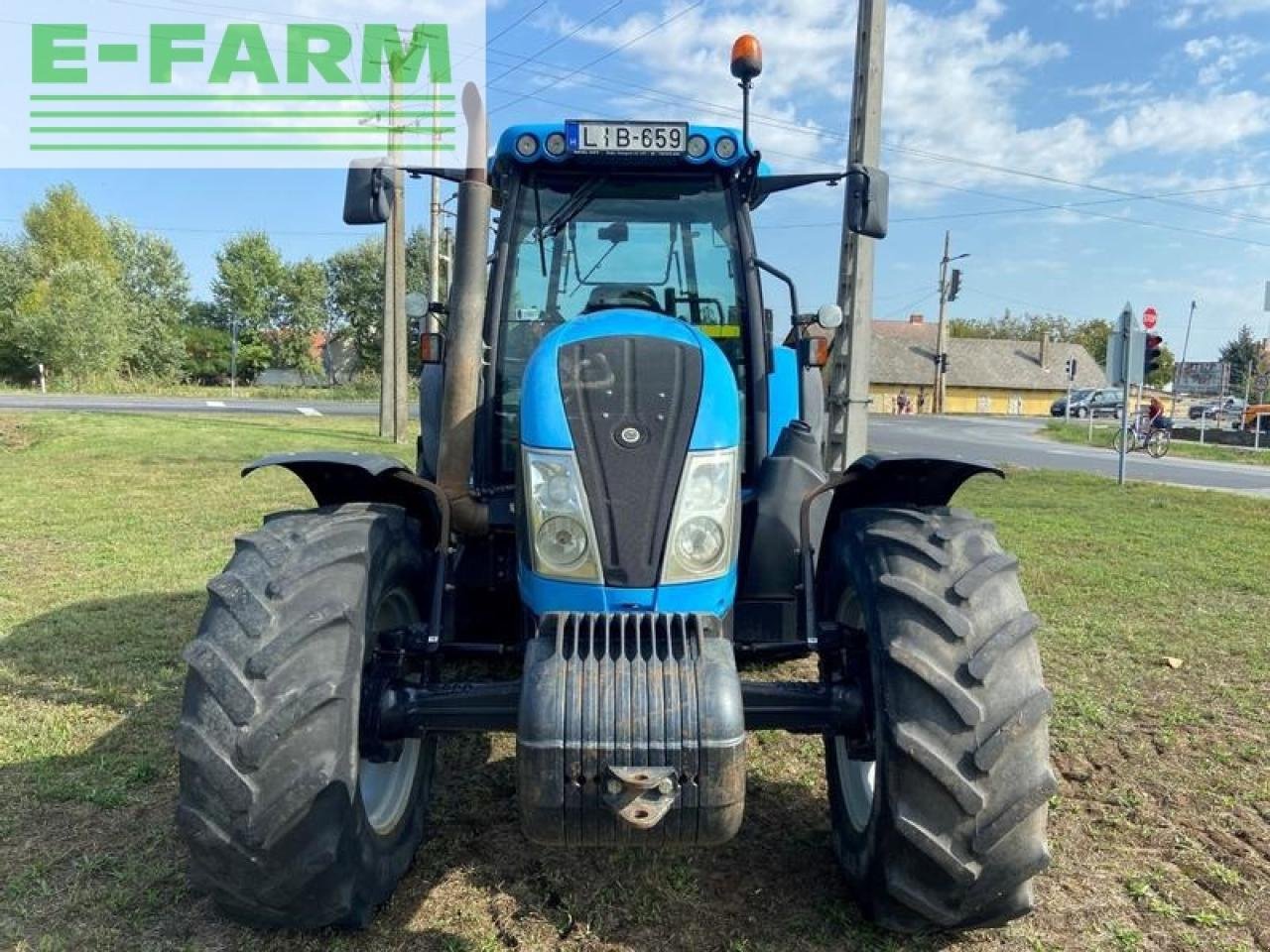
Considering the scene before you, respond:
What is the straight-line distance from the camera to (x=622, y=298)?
3754 mm

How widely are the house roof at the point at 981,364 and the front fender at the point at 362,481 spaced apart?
68203 mm

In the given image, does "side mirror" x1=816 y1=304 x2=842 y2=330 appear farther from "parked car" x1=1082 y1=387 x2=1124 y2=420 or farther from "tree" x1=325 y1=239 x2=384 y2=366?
"tree" x1=325 y1=239 x2=384 y2=366

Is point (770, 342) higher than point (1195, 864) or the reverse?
higher

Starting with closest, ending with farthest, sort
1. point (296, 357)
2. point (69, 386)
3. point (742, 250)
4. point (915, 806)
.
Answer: point (915, 806) < point (742, 250) < point (69, 386) < point (296, 357)

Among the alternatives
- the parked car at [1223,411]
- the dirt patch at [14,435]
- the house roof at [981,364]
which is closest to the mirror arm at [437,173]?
the dirt patch at [14,435]

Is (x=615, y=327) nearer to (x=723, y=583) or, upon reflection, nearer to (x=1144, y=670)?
(x=723, y=583)

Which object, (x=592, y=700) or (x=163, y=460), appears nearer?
(x=592, y=700)

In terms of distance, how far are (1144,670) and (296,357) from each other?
62.9 m

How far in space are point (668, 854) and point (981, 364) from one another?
72459 mm

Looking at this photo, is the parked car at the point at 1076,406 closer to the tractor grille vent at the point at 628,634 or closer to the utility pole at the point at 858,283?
the utility pole at the point at 858,283

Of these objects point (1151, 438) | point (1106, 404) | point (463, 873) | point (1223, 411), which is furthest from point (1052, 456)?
point (1106, 404)

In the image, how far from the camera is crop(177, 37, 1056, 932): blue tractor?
2.16 m

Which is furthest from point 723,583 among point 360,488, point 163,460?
point 163,460

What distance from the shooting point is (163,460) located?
46.8ft
